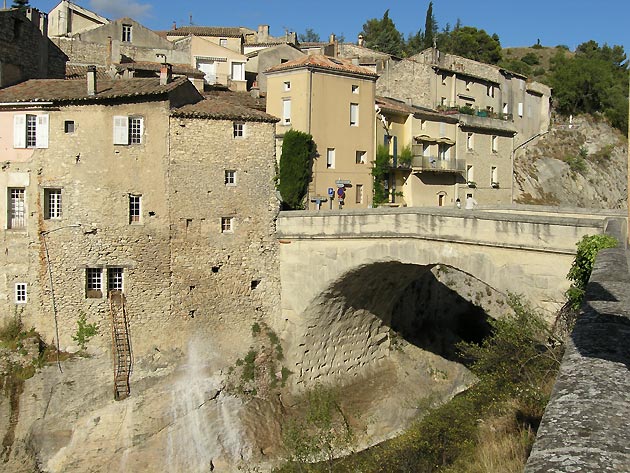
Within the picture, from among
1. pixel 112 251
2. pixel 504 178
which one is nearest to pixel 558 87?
pixel 504 178

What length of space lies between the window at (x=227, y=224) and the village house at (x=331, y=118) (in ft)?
17.2

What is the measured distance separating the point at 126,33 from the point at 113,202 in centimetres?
3303

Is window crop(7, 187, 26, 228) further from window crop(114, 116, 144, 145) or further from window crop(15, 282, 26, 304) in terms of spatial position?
window crop(114, 116, 144, 145)

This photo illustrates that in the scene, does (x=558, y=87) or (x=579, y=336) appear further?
(x=558, y=87)

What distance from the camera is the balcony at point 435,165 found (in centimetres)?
3791

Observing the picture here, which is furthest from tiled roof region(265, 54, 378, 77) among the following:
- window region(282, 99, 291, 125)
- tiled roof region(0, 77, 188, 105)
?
tiled roof region(0, 77, 188, 105)

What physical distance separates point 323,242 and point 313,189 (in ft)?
19.0

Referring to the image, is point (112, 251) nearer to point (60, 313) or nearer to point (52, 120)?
point (60, 313)

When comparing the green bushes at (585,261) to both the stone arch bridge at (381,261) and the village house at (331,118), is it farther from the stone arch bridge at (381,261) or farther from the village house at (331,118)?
the village house at (331,118)

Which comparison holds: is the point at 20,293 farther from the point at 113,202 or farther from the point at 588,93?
the point at 588,93

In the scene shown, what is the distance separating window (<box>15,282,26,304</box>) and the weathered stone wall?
17.6 feet

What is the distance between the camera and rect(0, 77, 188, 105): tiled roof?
81.0 ft

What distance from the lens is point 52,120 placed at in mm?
24953

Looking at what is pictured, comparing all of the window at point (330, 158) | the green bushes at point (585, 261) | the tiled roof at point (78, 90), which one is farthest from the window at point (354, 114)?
the green bushes at point (585, 261)
